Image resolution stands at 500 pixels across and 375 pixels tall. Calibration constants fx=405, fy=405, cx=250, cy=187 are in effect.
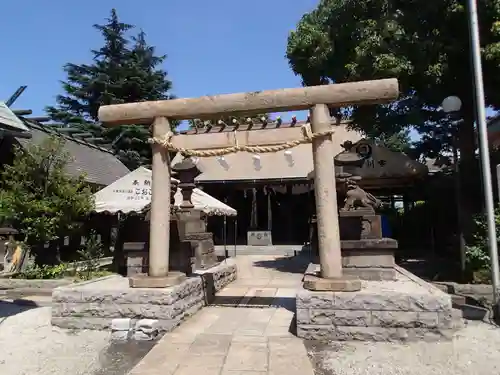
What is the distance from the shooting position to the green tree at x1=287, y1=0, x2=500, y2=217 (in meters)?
9.33

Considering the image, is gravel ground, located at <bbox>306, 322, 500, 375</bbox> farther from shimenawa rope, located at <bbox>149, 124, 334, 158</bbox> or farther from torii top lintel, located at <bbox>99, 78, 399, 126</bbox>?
torii top lintel, located at <bbox>99, 78, 399, 126</bbox>

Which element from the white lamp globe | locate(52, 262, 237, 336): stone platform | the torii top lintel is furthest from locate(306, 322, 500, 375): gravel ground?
the white lamp globe

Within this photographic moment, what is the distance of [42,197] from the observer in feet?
34.7

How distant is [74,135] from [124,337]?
17.8m

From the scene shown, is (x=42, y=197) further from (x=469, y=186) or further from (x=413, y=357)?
(x=469, y=186)

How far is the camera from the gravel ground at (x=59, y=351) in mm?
4348

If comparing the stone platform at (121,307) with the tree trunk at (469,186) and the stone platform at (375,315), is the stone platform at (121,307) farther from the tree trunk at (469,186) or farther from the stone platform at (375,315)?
the tree trunk at (469,186)

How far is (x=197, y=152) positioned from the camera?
240 inches

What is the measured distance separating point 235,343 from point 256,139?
2.87 meters

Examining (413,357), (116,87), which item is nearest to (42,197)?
(413,357)

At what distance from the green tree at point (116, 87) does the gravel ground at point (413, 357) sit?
73.0 feet

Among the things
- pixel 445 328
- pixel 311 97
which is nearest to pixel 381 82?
pixel 311 97

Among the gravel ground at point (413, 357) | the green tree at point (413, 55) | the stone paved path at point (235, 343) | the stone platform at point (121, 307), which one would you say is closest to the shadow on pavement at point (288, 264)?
the stone paved path at point (235, 343)

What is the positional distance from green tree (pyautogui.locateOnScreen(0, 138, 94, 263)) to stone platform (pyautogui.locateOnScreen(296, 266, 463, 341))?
7629mm
